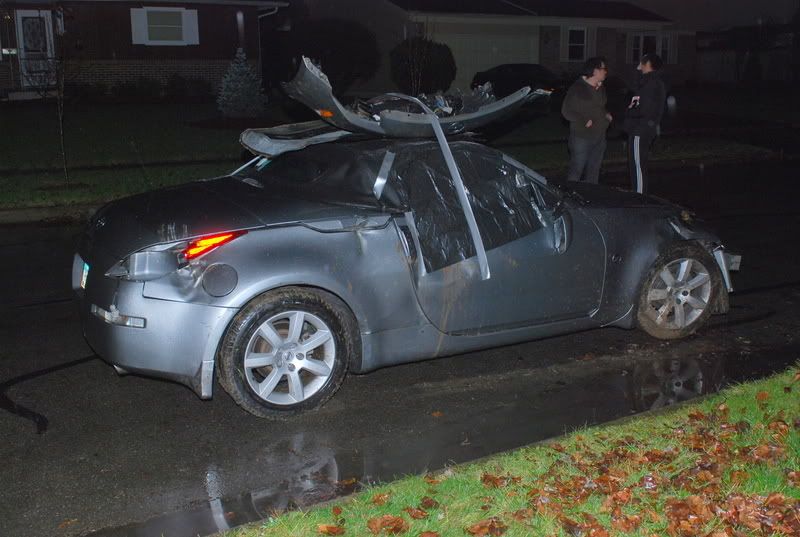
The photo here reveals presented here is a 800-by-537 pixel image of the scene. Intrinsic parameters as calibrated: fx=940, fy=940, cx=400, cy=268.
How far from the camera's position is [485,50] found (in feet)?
120

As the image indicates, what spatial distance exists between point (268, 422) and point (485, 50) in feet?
108

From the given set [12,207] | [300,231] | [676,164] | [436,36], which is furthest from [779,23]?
[300,231]

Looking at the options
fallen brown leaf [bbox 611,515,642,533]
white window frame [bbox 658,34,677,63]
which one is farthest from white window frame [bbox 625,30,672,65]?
fallen brown leaf [bbox 611,515,642,533]

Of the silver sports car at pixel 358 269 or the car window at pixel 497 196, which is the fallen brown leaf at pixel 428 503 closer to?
the silver sports car at pixel 358 269

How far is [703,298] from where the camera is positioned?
22.8ft

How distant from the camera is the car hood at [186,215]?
17.6ft

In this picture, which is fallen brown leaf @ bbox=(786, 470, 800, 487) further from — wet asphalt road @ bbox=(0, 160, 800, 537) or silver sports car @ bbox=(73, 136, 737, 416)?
silver sports car @ bbox=(73, 136, 737, 416)

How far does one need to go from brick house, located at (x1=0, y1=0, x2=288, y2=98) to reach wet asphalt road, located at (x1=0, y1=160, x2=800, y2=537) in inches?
908

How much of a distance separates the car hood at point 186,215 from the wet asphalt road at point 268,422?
1052mm

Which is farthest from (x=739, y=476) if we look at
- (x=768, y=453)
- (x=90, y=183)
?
(x=90, y=183)

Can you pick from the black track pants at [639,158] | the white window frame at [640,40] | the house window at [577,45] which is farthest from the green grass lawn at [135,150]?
the white window frame at [640,40]

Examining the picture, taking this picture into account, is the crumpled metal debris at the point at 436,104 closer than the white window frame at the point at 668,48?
Yes

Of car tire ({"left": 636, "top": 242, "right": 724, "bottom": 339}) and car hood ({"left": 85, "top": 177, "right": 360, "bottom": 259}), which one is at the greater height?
car hood ({"left": 85, "top": 177, "right": 360, "bottom": 259})

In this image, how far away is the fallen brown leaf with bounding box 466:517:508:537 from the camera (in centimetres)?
400
